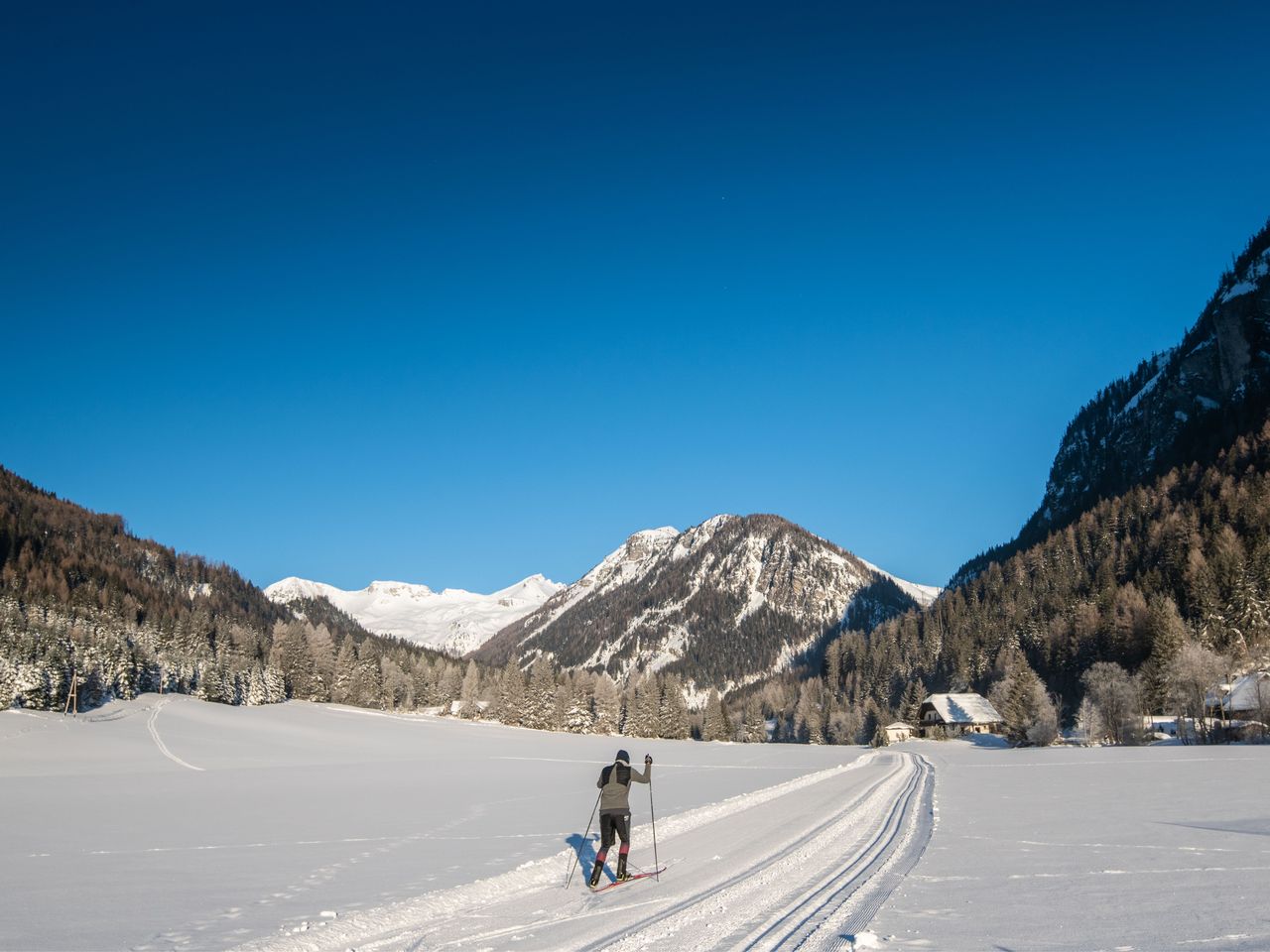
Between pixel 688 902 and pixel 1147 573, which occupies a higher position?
pixel 1147 573

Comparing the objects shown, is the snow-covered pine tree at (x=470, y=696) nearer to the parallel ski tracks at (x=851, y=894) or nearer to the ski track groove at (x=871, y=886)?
the ski track groove at (x=871, y=886)

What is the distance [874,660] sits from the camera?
15188cm

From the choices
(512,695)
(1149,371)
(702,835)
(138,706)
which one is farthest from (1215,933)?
(1149,371)

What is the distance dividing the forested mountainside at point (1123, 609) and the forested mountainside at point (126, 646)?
83582 mm

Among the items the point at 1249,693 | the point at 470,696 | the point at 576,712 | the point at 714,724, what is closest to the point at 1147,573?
the point at 1249,693

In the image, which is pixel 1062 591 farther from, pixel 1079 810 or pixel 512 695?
pixel 1079 810

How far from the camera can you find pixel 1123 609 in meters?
89.9

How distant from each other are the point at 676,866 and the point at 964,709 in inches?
4253

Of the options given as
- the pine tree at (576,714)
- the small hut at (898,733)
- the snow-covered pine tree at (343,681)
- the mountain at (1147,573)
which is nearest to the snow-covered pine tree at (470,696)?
the snow-covered pine tree at (343,681)

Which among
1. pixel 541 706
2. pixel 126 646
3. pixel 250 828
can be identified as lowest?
pixel 541 706

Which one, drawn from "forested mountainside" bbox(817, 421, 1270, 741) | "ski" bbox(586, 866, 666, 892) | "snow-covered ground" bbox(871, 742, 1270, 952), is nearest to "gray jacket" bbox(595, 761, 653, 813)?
"ski" bbox(586, 866, 666, 892)

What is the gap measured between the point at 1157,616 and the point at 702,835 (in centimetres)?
7601

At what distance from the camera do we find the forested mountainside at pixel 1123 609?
77250 mm

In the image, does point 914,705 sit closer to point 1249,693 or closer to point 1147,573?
point 1147,573
